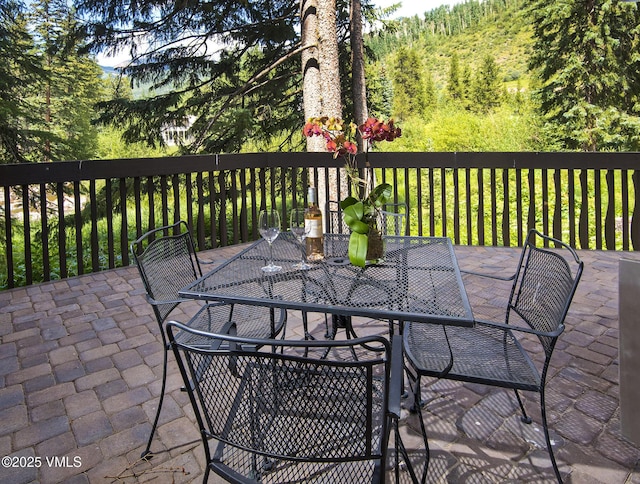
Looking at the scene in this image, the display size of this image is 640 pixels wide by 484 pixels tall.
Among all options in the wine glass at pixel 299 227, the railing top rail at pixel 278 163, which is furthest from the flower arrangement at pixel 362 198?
the railing top rail at pixel 278 163

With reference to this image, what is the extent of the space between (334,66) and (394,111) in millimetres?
17728

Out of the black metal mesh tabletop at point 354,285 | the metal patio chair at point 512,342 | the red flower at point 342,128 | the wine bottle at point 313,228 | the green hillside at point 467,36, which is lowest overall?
the metal patio chair at point 512,342

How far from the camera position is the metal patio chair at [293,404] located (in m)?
1.09

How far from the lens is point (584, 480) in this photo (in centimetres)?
164

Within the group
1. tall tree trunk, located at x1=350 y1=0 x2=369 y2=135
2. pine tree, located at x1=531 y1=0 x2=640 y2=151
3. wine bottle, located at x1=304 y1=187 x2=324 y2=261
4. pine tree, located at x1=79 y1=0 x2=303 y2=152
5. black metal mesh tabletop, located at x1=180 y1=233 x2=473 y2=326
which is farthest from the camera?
pine tree, located at x1=531 y1=0 x2=640 y2=151

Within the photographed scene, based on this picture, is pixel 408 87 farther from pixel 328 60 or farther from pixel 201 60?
pixel 328 60

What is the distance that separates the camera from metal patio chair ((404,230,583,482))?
1.57 meters

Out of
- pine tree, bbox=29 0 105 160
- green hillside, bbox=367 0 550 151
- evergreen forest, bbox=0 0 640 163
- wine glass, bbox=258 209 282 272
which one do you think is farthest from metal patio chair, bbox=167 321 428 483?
green hillside, bbox=367 0 550 151

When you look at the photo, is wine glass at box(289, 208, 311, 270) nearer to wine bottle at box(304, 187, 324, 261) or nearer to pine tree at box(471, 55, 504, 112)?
wine bottle at box(304, 187, 324, 261)

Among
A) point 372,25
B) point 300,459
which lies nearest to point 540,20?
point 372,25

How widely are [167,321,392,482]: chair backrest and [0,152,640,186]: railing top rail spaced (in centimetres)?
347

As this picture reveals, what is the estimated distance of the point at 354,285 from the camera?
1802 millimetres

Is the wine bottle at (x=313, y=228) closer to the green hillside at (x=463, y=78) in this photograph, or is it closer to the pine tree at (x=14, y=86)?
the pine tree at (x=14, y=86)

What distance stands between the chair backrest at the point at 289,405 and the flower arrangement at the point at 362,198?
0.70m
